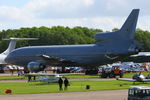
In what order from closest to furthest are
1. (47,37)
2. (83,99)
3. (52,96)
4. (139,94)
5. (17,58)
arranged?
1. (139,94)
2. (83,99)
3. (52,96)
4. (17,58)
5. (47,37)

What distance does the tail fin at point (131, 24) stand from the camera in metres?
79.2

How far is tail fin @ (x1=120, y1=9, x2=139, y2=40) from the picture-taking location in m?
79.2

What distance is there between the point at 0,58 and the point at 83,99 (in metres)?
79.4

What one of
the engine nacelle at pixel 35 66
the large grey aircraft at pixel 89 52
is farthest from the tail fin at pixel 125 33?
the engine nacelle at pixel 35 66

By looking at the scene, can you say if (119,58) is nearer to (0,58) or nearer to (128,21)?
(128,21)

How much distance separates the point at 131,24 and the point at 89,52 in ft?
29.5

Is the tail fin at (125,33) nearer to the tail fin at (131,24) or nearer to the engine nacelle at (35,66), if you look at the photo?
the tail fin at (131,24)

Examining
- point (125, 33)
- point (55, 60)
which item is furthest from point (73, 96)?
point (55, 60)

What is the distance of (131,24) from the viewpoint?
79562mm

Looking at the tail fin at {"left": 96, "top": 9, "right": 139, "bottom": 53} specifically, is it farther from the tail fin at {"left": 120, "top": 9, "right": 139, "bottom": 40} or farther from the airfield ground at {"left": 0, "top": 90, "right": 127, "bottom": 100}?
the airfield ground at {"left": 0, "top": 90, "right": 127, "bottom": 100}

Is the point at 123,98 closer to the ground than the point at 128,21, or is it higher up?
closer to the ground

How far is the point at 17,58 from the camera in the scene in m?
91.7

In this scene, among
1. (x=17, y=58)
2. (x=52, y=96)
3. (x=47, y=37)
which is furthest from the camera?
(x=47, y=37)

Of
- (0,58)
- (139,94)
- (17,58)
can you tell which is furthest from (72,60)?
(139,94)
